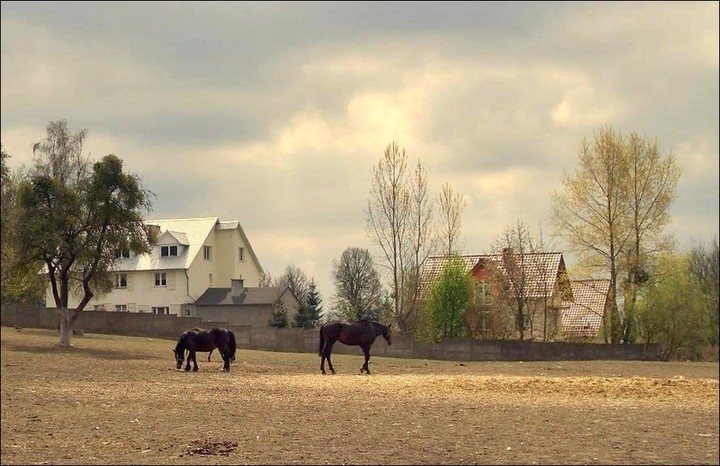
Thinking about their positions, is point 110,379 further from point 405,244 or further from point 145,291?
point 145,291

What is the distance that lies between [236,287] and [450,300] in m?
11.0

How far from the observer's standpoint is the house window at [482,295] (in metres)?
41.9

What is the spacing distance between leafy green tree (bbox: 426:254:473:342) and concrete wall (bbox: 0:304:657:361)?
1.02 m

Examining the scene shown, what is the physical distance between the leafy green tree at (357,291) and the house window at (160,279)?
12.1 m

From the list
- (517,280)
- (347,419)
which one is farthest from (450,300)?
(347,419)

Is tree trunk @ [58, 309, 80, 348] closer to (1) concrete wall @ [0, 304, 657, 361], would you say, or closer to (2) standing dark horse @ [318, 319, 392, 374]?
(1) concrete wall @ [0, 304, 657, 361]

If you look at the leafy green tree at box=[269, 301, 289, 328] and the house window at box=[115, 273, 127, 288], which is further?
the leafy green tree at box=[269, 301, 289, 328]

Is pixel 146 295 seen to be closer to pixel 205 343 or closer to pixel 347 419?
pixel 205 343

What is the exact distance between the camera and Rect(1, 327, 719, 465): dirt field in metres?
10.6

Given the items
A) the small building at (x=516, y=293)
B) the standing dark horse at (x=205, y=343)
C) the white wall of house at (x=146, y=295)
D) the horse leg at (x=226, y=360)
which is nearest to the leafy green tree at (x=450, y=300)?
the small building at (x=516, y=293)

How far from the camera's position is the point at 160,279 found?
4128 cm

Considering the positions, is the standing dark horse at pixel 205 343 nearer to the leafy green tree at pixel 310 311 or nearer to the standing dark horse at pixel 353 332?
the standing dark horse at pixel 353 332

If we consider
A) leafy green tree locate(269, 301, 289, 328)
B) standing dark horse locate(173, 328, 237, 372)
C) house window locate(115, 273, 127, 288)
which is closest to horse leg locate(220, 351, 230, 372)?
standing dark horse locate(173, 328, 237, 372)

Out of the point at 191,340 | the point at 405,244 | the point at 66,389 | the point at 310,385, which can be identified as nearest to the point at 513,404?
the point at 310,385
